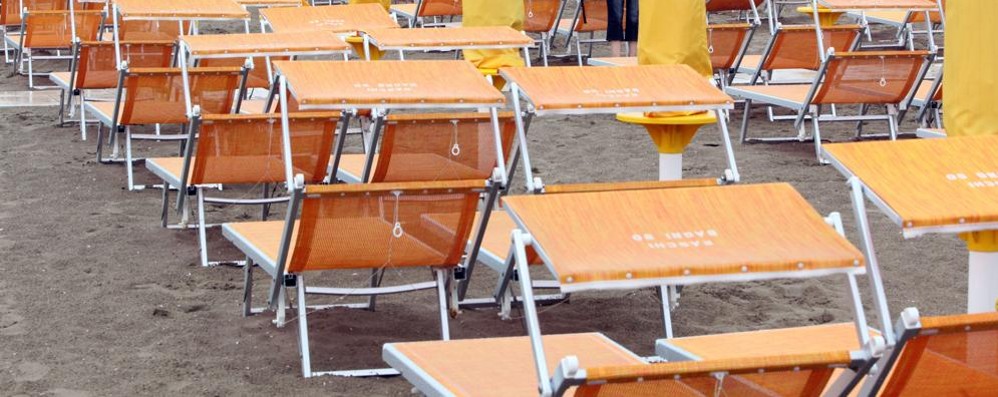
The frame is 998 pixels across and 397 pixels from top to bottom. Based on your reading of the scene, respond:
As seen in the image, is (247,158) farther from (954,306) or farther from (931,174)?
(931,174)

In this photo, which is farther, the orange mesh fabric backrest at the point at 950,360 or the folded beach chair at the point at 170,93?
the folded beach chair at the point at 170,93

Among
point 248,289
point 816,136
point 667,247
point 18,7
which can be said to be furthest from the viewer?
point 18,7

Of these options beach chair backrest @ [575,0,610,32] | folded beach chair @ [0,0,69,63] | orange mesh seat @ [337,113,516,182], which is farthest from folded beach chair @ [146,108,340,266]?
folded beach chair @ [0,0,69,63]

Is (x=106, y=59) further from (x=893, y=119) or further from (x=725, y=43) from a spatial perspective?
(x=893, y=119)

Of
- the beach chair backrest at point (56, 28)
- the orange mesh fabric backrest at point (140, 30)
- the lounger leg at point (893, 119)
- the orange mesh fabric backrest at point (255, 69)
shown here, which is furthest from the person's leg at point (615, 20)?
the beach chair backrest at point (56, 28)

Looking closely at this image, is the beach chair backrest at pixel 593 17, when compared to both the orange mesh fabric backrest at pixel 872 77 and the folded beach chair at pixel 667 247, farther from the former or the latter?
the folded beach chair at pixel 667 247

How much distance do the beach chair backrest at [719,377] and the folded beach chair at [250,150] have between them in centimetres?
366

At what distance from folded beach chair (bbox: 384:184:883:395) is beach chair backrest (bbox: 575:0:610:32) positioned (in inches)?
388

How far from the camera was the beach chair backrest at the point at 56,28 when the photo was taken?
12.5 m

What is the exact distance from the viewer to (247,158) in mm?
6965

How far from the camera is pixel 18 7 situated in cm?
1422

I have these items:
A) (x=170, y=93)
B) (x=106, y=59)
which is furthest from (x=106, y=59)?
(x=170, y=93)

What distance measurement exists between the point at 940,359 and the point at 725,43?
26.3 feet

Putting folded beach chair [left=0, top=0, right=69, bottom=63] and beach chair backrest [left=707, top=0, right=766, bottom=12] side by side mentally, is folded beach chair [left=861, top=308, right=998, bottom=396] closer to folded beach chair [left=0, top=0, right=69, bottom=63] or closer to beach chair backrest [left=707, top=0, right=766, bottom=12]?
beach chair backrest [left=707, top=0, right=766, bottom=12]
